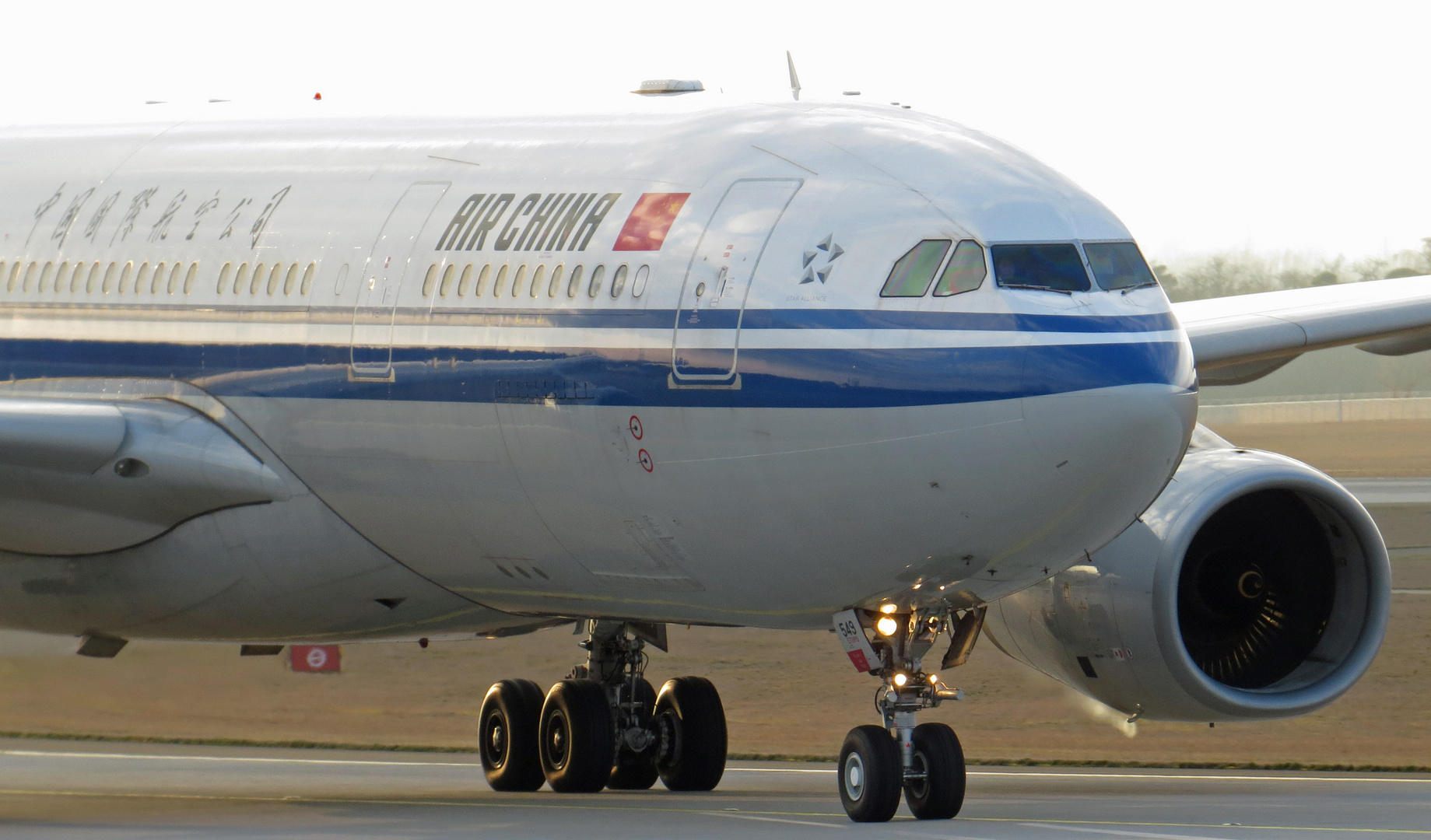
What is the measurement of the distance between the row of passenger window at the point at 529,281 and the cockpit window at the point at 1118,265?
215 cm

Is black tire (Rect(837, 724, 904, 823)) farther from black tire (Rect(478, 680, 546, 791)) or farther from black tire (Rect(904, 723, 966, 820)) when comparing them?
black tire (Rect(478, 680, 546, 791))

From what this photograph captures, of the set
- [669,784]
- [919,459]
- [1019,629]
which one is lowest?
[669,784]

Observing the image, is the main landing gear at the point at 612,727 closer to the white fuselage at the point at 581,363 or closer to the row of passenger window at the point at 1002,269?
the white fuselage at the point at 581,363

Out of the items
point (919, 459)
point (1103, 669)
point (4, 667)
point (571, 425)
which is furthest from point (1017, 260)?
point (4, 667)

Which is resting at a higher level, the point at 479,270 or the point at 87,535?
the point at 479,270

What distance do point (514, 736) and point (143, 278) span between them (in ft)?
12.8

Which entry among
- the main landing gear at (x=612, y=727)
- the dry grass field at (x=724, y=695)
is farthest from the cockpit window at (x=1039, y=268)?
the dry grass field at (x=724, y=695)

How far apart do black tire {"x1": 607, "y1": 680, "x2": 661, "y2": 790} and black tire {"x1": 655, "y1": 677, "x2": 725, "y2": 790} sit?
0.27ft

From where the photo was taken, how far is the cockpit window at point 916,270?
10.8m

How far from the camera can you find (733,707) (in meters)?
22.0

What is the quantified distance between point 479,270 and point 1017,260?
3.16m

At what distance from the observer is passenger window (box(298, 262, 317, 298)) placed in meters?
13.5

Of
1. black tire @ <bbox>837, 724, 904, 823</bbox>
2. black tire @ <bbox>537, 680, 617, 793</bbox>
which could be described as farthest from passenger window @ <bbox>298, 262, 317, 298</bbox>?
black tire @ <bbox>837, 724, 904, 823</bbox>

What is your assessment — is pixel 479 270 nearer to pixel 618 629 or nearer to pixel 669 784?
pixel 618 629
